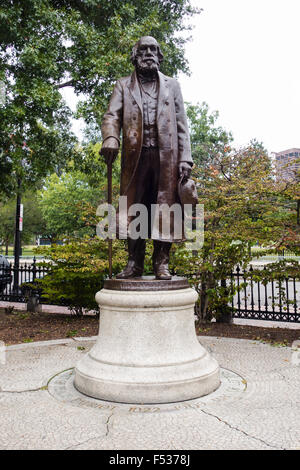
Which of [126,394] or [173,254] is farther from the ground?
[173,254]

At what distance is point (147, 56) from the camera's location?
14.6 feet

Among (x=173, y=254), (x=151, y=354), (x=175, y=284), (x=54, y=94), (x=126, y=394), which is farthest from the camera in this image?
(x=54, y=94)

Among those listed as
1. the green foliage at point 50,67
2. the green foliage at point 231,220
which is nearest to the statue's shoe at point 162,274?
the green foliage at point 231,220

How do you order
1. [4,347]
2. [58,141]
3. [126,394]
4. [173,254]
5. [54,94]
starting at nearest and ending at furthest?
[126,394]
[4,347]
[173,254]
[54,94]
[58,141]

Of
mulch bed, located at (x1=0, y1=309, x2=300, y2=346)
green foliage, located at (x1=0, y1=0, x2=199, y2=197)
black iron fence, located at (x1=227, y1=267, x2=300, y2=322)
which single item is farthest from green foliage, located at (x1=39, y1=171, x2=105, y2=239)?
black iron fence, located at (x1=227, y1=267, x2=300, y2=322)

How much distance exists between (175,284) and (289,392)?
1611 millimetres

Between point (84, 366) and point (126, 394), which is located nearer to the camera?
point (126, 394)

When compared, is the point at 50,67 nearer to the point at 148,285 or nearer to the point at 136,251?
the point at 136,251

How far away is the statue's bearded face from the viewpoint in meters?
4.45

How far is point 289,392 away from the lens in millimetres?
3777

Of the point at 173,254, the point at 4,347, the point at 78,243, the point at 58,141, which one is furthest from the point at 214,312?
the point at 58,141

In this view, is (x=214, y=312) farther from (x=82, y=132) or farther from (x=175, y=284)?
(x=82, y=132)

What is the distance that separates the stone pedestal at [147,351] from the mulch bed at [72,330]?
2.93m

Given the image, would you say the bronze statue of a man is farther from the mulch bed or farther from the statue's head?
the mulch bed
